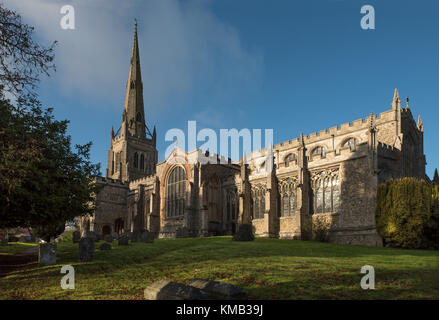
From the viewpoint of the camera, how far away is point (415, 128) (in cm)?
3459

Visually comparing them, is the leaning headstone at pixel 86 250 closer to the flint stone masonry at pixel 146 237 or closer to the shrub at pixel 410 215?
the flint stone masonry at pixel 146 237

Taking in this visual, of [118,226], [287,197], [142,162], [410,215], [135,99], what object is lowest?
[118,226]

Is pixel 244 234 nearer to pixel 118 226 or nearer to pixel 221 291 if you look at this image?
pixel 221 291

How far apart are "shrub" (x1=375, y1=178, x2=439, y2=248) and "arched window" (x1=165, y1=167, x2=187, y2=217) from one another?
21.4m

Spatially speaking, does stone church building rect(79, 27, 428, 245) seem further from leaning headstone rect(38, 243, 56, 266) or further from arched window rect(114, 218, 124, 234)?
leaning headstone rect(38, 243, 56, 266)

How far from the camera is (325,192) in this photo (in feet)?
91.9

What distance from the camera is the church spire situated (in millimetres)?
66438

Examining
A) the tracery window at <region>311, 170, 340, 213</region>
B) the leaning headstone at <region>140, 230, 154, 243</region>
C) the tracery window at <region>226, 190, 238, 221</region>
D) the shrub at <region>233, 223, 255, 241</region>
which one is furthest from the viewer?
the tracery window at <region>226, 190, 238, 221</region>

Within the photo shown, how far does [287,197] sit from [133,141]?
40.4 m

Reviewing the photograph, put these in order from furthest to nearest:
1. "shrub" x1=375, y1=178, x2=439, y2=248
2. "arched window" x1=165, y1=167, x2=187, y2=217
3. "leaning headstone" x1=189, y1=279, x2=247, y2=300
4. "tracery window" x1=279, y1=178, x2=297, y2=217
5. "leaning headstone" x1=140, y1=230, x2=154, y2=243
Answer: "arched window" x1=165, y1=167, x2=187, y2=217, "tracery window" x1=279, y1=178, x2=297, y2=217, "leaning headstone" x1=140, y1=230, x2=154, y2=243, "shrub" x1=375, y1=178, x2=439, y2=248, "leaning headstone" x1=189, y1=279, x2=247, y2=300

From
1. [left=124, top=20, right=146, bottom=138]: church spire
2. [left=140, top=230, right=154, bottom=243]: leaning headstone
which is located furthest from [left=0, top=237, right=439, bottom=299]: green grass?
[left=124, top=20, right=146, bottom=138]: church spire

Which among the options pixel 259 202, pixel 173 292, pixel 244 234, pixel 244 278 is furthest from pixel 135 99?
pixel 173 292
